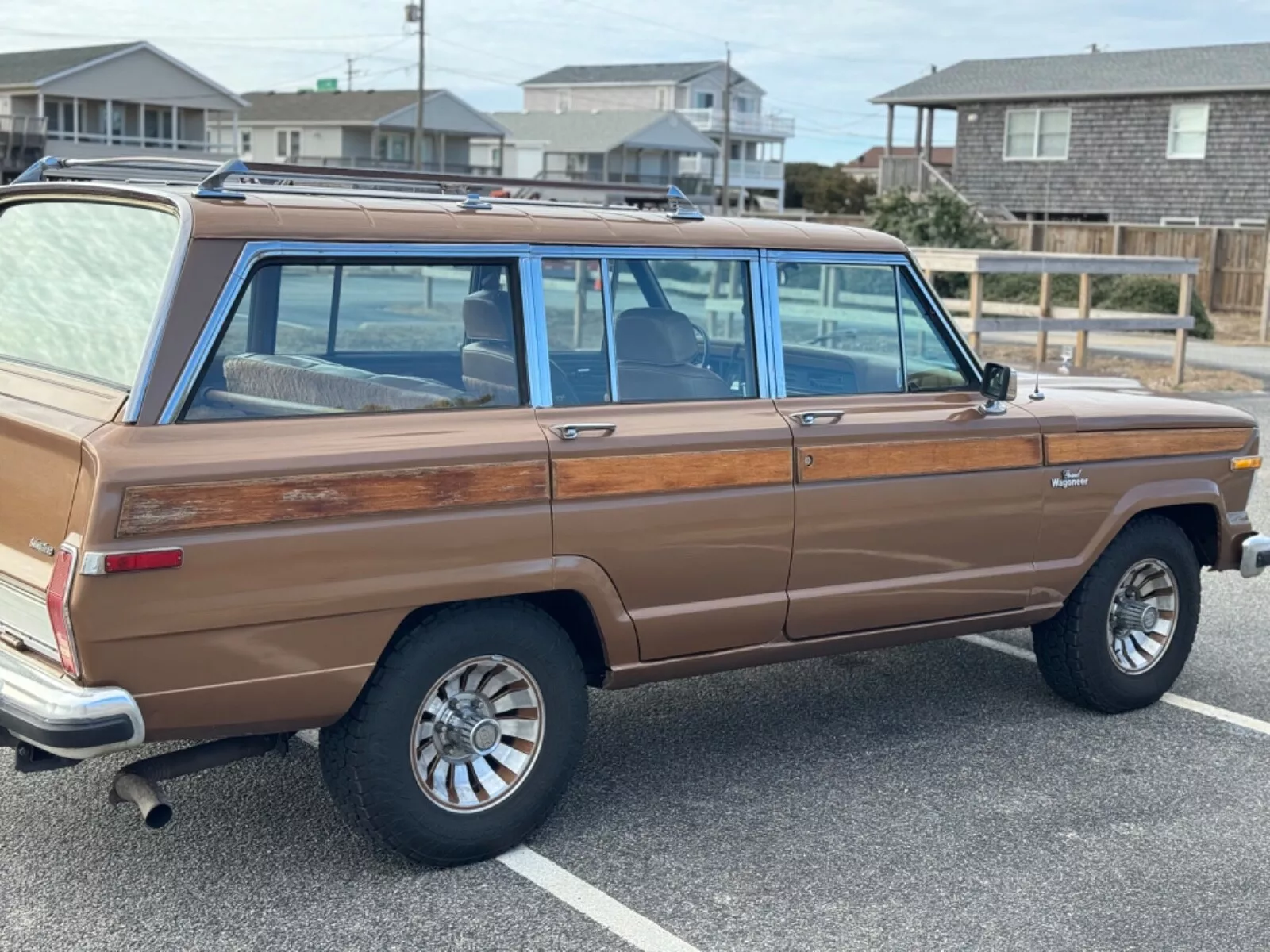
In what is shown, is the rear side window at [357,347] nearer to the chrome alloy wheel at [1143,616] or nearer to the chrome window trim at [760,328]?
the chrome window trim at [760,328]

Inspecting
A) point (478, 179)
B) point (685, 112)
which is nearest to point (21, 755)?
point (478, 179)

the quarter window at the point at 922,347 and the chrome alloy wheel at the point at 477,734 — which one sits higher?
the quarter window at the point at 922,347

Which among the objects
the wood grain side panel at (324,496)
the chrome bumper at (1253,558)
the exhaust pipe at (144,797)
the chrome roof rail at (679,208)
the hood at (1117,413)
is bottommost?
the exhaust pipe at (144,797)

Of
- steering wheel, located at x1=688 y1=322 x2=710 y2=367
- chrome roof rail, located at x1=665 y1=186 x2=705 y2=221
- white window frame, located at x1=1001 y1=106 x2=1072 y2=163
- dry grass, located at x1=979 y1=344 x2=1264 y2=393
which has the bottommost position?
dry grass, located at x1=979 y1=344 x2=1264 y2=393

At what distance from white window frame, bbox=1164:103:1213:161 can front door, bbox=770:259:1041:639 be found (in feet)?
112

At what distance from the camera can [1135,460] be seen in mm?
5695

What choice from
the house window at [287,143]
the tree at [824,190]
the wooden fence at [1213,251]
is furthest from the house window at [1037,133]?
the house window at [287,143]

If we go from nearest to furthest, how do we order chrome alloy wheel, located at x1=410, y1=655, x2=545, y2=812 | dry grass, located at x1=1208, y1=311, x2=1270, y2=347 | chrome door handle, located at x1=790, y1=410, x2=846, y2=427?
chrome alloy wheel, located at x1=410, y1=655, x2=545, y2=812
chrome door handle, located at x1=790, y1=410, x2=846, y2=427
dry grass, located at x1=1208, y1=311, x2=1270, y2=347

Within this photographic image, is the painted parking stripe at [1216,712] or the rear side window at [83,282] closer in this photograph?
the rear side window at [83,282]

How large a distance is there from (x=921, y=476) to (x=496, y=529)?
5.42 ft

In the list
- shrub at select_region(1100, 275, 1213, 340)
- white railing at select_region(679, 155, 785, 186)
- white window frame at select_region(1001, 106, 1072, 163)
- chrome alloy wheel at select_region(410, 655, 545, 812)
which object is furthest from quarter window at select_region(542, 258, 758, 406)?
white railing at select_region(679, 155, 785, 186)

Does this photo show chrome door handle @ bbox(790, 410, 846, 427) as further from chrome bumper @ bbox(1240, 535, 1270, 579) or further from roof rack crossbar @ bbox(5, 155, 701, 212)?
chrome bumper @ bbox(1240, 535, 1270, 579)

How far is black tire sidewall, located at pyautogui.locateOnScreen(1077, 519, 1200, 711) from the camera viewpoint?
5723 mm

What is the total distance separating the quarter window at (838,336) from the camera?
5.09 meters
